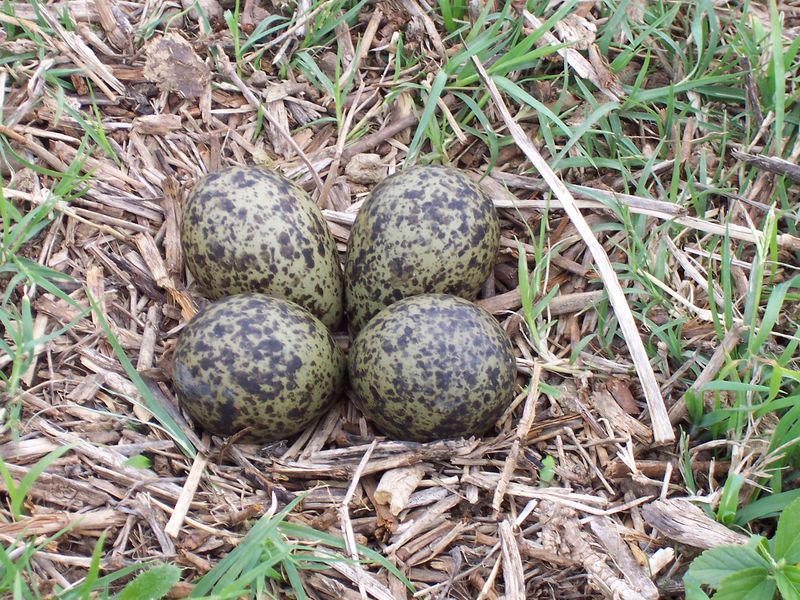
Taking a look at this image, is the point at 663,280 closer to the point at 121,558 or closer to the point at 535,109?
the point at 535,109

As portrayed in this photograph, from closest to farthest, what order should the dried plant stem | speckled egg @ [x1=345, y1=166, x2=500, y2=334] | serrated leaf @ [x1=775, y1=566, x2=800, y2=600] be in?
serrated leaf @ [x1=775, y1=566, x2=800, y2=600]
the dried plant stem
speckled egg @ [x1=345, y1=166, x2=500, y2=334]

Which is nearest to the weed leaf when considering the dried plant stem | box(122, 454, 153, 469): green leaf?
the dried plant stem

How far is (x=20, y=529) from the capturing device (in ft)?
7.39

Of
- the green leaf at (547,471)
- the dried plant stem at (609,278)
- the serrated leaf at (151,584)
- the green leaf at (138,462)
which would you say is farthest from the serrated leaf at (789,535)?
the green leaf at (138,462)

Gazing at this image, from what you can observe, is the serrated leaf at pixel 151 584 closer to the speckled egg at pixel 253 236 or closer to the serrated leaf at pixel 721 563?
the speckled egg at pixel 253 236

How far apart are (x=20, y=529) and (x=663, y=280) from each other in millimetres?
2371

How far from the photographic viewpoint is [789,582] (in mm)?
2045

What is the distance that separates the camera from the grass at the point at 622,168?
2.56 meters

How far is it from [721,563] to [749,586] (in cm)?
9

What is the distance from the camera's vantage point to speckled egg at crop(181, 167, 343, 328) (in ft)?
8.98

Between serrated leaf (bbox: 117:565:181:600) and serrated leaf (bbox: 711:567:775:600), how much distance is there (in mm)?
1410

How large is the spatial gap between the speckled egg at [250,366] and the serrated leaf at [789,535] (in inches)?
58.2

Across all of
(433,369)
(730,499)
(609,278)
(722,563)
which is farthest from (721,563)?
(609,278)

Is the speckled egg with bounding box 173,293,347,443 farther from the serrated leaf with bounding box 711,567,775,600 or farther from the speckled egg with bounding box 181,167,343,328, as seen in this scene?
the serrated leaf with bounding box 711,567,775,600
